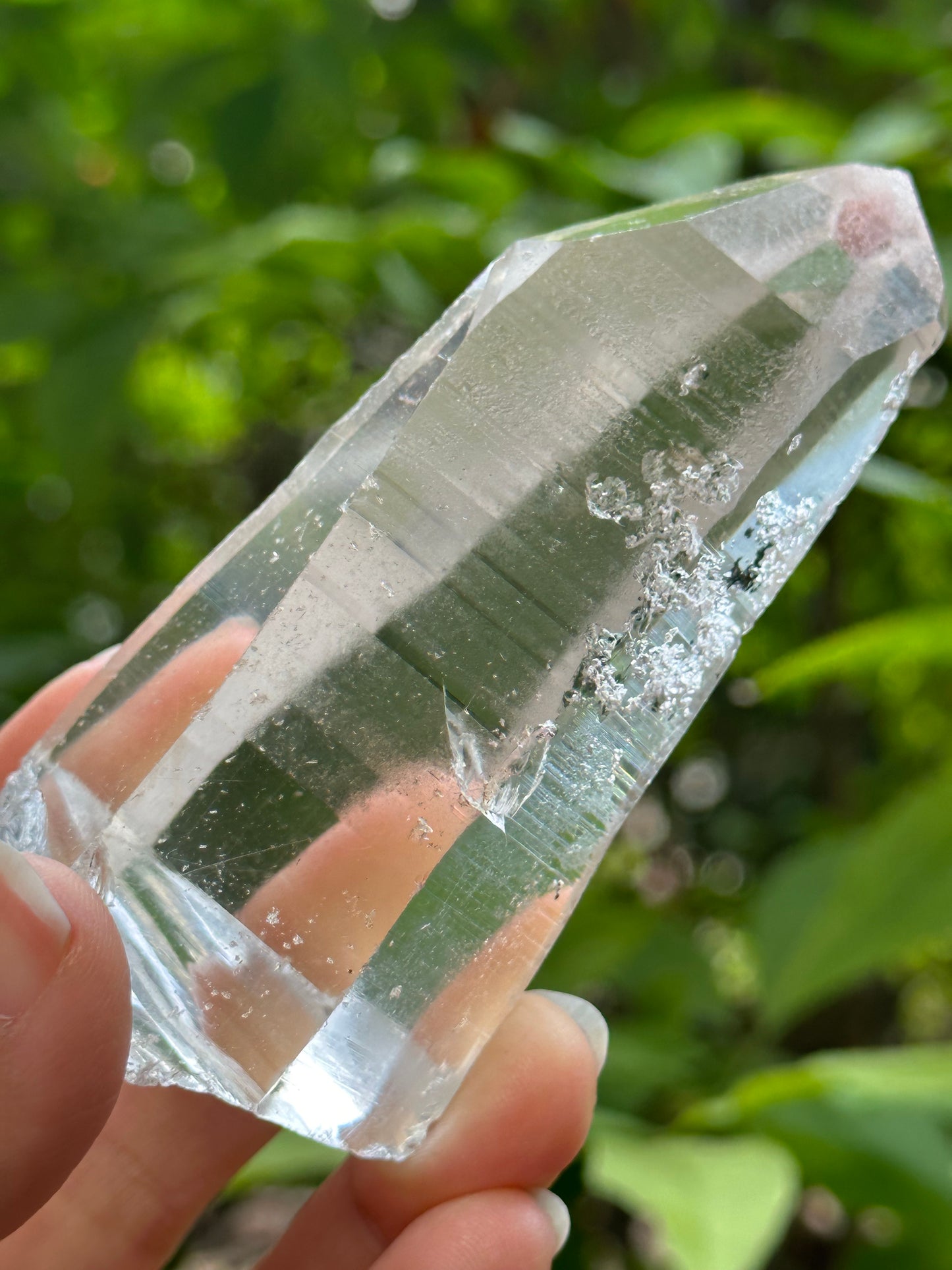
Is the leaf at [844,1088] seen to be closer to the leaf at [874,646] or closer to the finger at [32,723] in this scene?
the leaf at [874,646]

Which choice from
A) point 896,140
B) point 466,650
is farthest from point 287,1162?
point 896,140

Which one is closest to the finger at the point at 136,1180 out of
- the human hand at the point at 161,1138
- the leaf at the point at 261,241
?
the human hand at the point at 161,1138

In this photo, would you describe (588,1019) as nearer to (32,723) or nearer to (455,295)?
(32,723)

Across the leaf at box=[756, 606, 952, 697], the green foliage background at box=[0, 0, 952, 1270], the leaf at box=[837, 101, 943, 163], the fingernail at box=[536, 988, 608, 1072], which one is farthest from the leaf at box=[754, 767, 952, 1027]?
the leaf at box=[837, 101, 943, 163]

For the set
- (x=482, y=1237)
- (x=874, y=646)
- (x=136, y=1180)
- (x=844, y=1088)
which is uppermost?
(x=874, y=646)

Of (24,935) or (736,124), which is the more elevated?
(736,124)

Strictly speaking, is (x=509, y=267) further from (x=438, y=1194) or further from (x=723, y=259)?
(x=438, y=1194)

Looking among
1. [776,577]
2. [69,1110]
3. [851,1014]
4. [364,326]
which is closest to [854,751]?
[851,1014]
